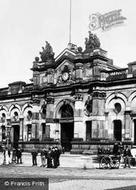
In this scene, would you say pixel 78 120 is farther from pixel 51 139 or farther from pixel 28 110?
pixel 28 110

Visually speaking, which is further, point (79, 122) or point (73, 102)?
point (73, 102)

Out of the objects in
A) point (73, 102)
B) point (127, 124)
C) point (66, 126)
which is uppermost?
point (73, 102)

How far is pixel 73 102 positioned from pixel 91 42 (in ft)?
23.1

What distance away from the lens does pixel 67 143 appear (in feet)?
135

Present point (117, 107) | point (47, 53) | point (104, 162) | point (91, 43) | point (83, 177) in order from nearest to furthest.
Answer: point (83, 177)
point (104, 162)
point (117, 107)
point (91, 43)
point (47, 53)

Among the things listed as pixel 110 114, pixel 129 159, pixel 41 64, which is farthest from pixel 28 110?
pixel 129 159

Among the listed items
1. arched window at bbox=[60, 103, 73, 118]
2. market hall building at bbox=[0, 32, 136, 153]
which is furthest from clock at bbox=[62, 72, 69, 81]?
arched window at bbox=[60, 103, 73, 118]

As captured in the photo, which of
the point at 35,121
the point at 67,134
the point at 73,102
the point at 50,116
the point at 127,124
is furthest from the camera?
the point at 35,121

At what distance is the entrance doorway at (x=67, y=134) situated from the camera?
135ft

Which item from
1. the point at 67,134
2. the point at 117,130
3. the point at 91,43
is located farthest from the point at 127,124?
the point at 91,43

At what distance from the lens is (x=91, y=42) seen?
40.6 meters

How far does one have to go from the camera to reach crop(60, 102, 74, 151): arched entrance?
134 ft

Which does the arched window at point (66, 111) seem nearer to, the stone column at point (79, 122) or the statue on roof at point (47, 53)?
the stone column at point (79, 122)

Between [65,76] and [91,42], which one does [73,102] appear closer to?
[65,76]
